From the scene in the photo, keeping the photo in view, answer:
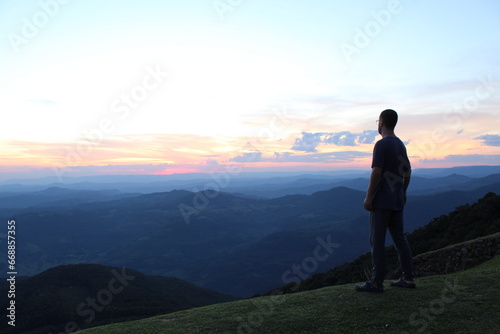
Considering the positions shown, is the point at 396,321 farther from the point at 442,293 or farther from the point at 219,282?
the point at 219,282

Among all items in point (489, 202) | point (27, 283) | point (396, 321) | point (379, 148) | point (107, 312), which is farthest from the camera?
point (27, 283)

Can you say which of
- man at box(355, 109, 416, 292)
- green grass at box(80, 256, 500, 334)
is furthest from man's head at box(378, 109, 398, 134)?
green grass at box(80, 256, 500, 334)

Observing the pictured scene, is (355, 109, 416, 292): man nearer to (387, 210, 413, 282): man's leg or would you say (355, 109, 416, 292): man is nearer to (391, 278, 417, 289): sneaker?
(387, 210, 413, 282): man's leg

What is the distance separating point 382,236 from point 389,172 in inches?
53.0

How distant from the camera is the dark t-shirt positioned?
634 cm

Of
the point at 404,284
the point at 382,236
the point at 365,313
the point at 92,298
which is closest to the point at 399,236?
the point at 382,236

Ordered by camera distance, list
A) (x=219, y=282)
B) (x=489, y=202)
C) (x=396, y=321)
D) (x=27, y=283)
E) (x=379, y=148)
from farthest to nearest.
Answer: (x=219, y=282) → (x=27, y=283) → (x=489, y=202) → (x=379, y=148) → (x=396, y=321)

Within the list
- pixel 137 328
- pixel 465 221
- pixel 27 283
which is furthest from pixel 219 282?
pixel 137 328

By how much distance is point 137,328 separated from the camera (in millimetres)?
7141

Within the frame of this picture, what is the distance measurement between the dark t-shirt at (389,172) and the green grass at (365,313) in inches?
77.9

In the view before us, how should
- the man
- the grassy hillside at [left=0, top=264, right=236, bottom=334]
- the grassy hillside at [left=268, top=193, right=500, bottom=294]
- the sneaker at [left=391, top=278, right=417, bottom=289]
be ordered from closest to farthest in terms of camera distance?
the man
the sneaker at [left=391, top=278, right=417, bottom=289]
the grassy hillside at [left=268, top=193, right=500, bottom=294]
the grassy hillside at [left=0, top=264, right=236, bottom=334]

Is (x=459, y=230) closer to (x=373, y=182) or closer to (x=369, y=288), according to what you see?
(x=369, y=288)

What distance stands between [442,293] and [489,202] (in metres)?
26.4

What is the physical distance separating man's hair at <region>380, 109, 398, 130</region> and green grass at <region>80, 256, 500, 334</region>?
3.65 m
